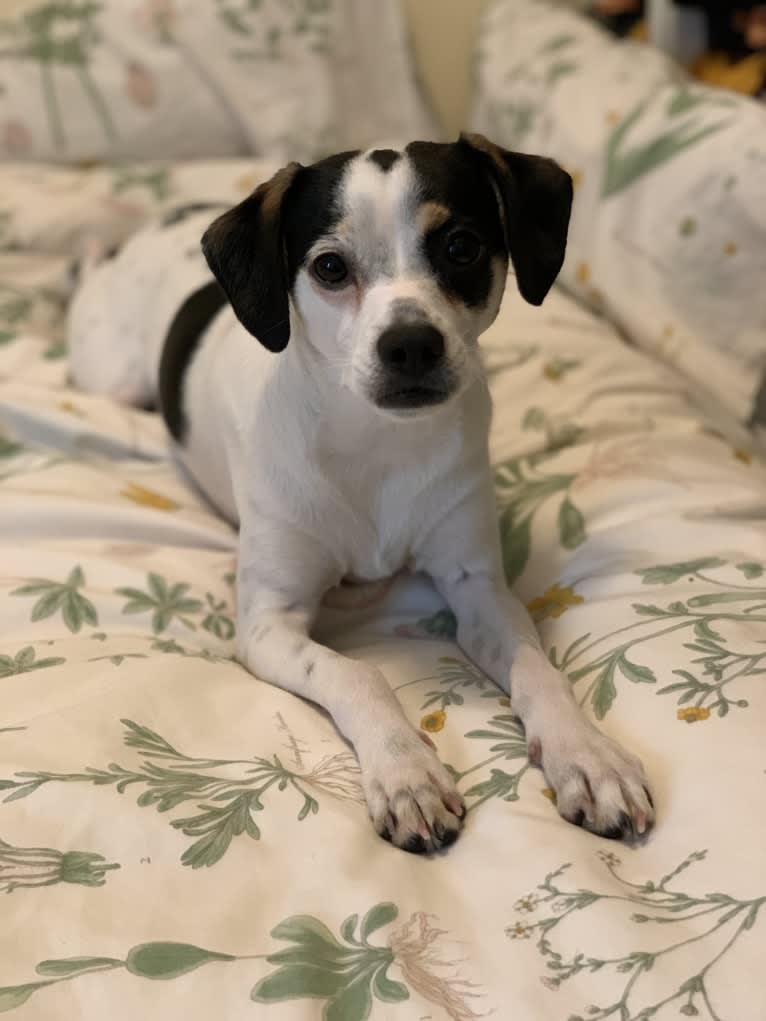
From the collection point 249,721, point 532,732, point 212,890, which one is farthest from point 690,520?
point 212,890

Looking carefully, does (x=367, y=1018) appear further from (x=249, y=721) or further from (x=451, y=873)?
(x=249, y=721)

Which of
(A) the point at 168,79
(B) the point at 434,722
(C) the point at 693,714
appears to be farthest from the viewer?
(A) the point at 168,79

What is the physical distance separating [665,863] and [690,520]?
740 mm

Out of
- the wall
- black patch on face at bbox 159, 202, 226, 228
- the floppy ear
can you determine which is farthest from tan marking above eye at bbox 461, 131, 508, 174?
the wall

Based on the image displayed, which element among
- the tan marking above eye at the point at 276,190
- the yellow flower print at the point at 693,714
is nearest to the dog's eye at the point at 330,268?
the tan marking above eye at the point at 276,190

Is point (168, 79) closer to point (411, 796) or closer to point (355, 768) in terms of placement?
point (355, 768)

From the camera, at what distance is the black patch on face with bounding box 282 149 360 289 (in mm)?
1521

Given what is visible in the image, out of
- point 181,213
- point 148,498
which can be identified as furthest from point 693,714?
point 181,213

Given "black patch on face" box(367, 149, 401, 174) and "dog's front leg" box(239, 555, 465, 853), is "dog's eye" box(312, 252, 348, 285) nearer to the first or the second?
"black patch on face" box(367, 149, 401, 174)

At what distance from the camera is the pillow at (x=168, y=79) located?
11.0ft

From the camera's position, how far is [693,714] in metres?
1.34

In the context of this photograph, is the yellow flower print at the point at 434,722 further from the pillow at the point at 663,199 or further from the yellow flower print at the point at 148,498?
the pillow at the point at 663,199

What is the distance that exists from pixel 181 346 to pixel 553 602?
1.05 m

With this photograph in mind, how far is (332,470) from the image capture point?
1.68 metres
